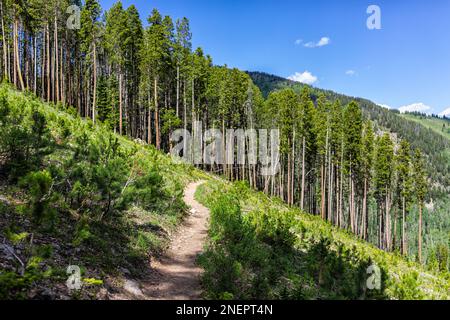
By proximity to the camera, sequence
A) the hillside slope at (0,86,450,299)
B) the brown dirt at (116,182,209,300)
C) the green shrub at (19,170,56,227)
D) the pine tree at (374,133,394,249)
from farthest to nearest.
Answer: the pine tree at (374,133,394,249), the brown dirt at (116,182,209,300), the hillside slope at (0,86,450,299), the green shrub at (19,170,56,227)

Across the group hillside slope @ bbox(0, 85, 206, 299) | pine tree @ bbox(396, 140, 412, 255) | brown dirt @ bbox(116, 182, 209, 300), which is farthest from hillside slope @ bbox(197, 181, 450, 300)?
pine tree @ bbox(396, 140, 412, 255)

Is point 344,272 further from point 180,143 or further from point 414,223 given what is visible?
point 414,223

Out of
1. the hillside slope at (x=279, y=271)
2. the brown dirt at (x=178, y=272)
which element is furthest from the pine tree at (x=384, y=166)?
the brown dirt at (x=178, y=272)

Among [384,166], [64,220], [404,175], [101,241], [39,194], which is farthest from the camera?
[404,175]

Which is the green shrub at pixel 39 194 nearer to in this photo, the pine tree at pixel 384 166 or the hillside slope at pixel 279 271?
the hillside slope at pixel 279 271

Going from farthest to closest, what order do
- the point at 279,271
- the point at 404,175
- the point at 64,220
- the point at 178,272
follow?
1. the point at 404,175
2. the point at 279,271
3. the point at 178,272
4. the point at 64,220

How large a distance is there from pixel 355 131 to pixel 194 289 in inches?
1436

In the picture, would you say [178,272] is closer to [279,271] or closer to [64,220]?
[279,271]

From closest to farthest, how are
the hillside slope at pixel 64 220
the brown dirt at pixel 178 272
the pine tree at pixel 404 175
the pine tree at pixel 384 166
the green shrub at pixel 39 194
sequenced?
the green shrub at pixel 39 194 < the hillside slope at pixel 64 220 < the brown dirt at pixel 178 272 < the pine tree at pixel 404 175 < the pine tree at pixel 384 166

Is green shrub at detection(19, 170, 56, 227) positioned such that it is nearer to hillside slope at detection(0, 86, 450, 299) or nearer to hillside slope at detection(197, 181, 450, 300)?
hillside slope at detection(0, 86, 450, 299)

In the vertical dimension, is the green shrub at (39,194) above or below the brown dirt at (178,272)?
above

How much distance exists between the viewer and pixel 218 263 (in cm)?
762

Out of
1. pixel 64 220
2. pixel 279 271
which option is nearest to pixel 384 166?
pixel 279 271
